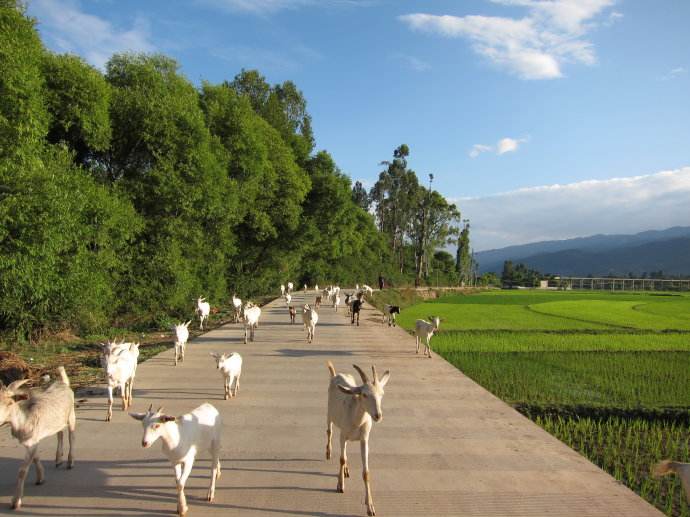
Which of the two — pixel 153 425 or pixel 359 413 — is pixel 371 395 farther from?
pixel 153 425

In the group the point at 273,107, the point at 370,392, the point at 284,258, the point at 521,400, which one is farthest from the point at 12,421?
the point at 273,107

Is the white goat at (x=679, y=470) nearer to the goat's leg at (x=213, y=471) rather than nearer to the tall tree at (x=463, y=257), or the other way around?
the goat's leg at (x=213, y=471)

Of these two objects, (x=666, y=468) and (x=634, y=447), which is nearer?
(x=666, y=468)

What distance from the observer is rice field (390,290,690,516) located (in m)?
8.12

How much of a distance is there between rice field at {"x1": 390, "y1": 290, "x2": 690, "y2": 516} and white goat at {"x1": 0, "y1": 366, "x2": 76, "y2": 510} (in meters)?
7.42

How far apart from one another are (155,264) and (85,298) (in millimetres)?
5042

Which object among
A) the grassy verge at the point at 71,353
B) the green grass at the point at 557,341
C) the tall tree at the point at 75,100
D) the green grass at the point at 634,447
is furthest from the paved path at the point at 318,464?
the tall tree at the point at 75,100

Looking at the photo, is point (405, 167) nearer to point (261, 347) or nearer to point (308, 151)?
point (308, 151)

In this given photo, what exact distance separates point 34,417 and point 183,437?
5.92 ft

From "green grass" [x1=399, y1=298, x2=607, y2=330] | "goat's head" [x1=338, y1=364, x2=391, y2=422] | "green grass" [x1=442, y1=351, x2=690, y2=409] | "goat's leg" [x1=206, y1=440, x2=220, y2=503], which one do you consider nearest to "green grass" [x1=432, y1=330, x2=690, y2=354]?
"green grass" [x1=442, y1=351, x2=690, y2=409]

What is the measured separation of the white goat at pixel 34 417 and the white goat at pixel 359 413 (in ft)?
10.7

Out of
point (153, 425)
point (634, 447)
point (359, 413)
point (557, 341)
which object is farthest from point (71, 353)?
point (557, 341)

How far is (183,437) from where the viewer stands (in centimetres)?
514

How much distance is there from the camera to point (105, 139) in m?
18.4
